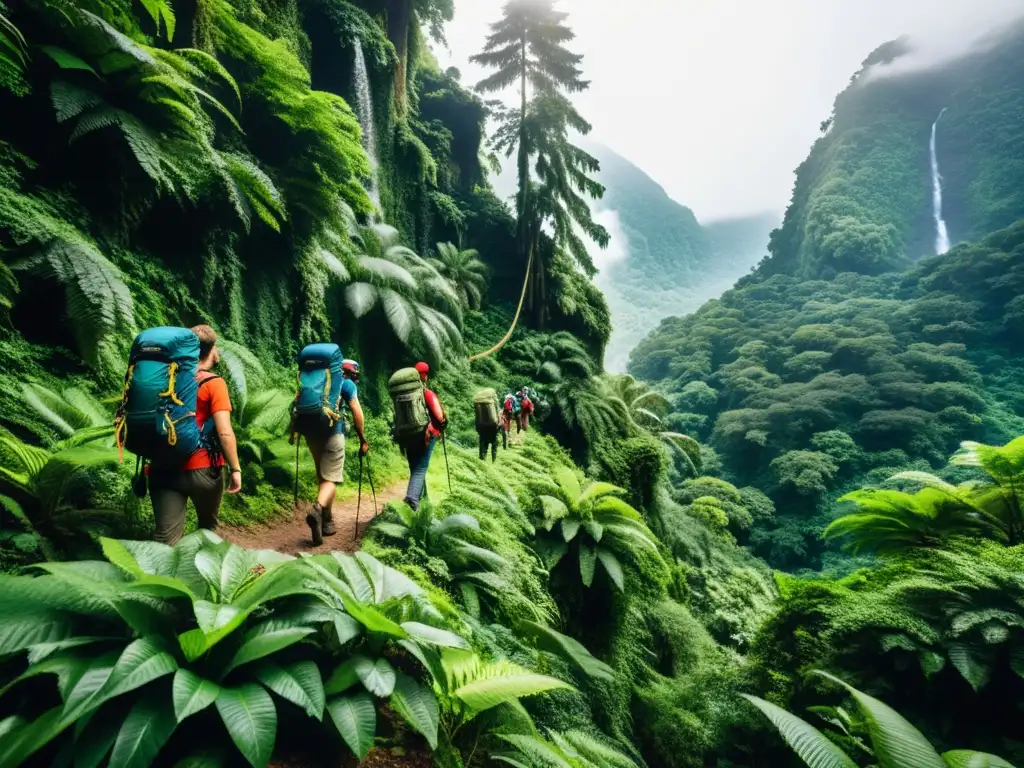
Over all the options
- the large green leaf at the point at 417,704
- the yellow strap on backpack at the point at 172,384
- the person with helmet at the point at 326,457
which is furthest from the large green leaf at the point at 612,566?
the yellow strap on backpack at the point at 172,384

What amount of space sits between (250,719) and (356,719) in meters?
0.32

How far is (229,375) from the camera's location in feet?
15.6

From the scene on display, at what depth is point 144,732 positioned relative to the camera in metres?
1.40

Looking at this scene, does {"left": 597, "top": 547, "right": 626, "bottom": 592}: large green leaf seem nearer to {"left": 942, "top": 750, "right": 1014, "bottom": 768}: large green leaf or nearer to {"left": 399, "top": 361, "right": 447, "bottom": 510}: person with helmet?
{"left": 399, "top": 361, "right": 447, "bottom": 510}: person with helmet

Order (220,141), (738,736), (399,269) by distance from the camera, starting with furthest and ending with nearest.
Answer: (399,269)
(220,141)
(738,736)

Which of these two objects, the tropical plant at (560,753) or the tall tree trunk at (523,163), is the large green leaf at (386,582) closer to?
the tropical plant at (560,753)

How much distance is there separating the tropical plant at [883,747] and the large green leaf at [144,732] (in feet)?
7.24

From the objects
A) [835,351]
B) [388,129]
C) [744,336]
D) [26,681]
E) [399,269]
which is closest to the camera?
[26,681]

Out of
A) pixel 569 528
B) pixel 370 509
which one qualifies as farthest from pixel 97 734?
pixel 569 528

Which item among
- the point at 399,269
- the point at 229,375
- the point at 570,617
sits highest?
the point at 399,269

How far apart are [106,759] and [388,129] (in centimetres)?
1377

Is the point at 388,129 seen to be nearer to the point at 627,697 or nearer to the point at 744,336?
the point at 627,697

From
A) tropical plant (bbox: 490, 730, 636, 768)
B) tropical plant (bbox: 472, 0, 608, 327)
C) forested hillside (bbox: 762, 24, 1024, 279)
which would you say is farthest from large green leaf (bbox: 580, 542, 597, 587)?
forested hillside (bbox: 762, 24, 1024, 279)

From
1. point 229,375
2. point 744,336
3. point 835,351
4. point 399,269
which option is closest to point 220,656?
point 229,375
